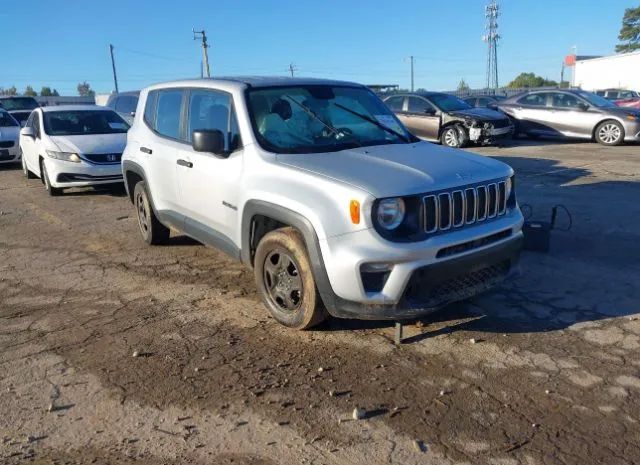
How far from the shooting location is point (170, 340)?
13.8ft

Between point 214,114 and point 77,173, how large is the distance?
18.8 feet

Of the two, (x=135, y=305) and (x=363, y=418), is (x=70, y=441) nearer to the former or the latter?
(x=363, y=418)

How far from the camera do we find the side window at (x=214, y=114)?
183 inches

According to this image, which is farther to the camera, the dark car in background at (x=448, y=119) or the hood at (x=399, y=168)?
the dark car in background at (x=448, y=119)

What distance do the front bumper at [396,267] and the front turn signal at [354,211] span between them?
8 centimetres

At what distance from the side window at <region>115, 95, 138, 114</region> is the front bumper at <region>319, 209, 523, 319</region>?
47.0ft

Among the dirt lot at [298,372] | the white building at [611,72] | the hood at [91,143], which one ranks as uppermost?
the white building at [611,72]

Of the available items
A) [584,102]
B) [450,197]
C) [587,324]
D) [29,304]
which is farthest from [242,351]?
[584,102]

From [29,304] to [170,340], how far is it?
5.33ft

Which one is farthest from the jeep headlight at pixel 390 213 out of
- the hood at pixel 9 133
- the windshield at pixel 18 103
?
the windshield at pixel 18 103

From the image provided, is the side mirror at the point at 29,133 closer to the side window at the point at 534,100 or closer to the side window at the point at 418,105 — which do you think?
the side window at the point at 418,105

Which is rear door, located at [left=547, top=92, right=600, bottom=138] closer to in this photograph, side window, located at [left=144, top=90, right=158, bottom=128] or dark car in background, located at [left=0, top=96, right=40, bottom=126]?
side window, located at [left=144, top=90, right=158, bottom=128]

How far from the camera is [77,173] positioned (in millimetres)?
9672

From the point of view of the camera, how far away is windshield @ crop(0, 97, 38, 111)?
2234 cm
